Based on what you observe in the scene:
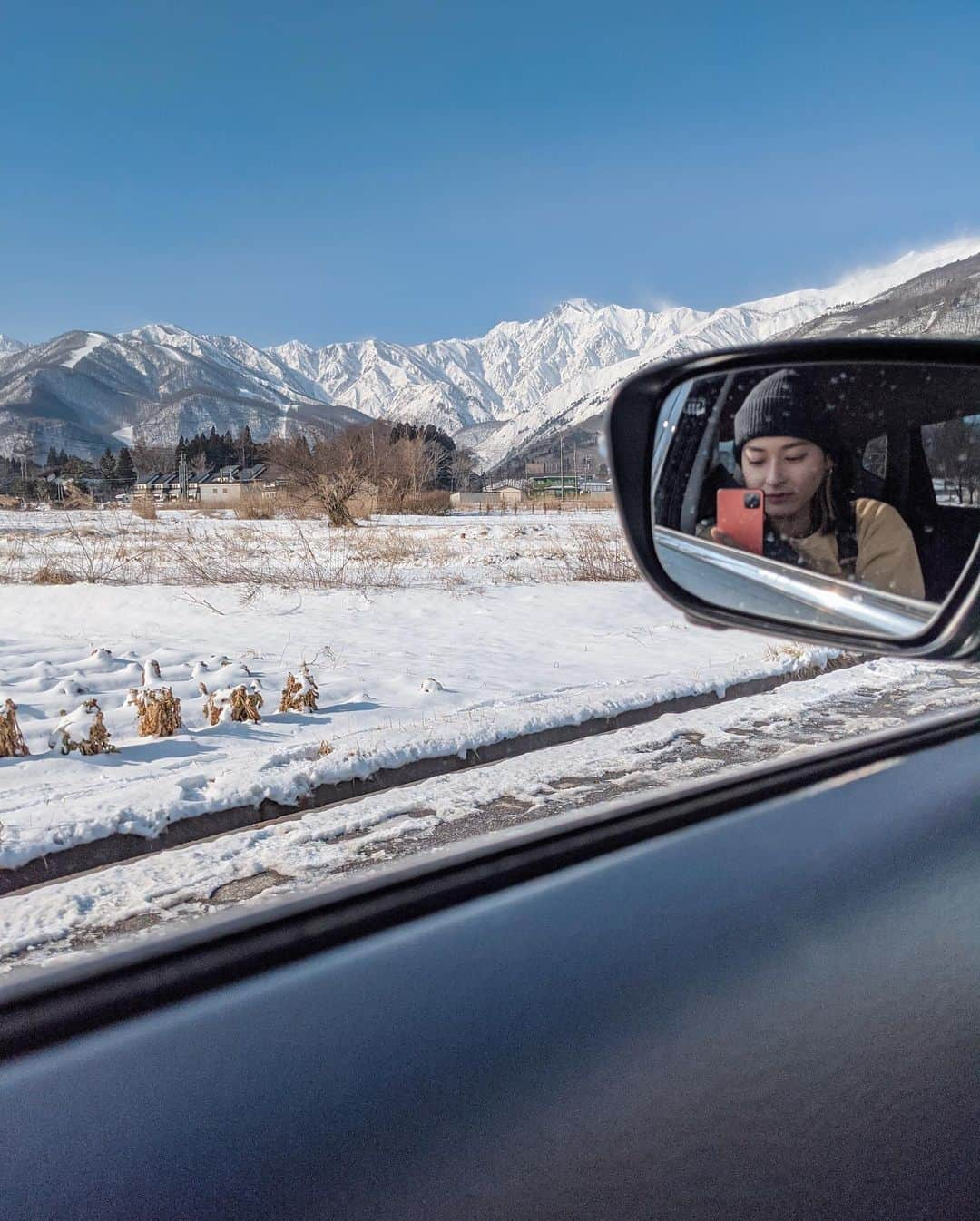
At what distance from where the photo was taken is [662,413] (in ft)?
7.45

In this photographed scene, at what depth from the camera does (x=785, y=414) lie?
5.23 ft

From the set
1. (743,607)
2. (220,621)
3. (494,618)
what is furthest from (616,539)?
(743,607)

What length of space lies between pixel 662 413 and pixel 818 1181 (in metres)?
1.62

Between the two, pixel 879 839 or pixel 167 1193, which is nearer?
pixel 167 1193

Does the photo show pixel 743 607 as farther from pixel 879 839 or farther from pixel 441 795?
pixel 441 795

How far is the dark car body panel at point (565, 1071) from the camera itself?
1.12 m

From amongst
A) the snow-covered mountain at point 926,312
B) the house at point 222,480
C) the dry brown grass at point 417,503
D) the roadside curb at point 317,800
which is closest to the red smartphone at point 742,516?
the snow-covered mountain at point 926,312

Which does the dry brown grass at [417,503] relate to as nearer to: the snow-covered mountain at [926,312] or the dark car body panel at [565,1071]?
the snow-covered mountain at [926,312]

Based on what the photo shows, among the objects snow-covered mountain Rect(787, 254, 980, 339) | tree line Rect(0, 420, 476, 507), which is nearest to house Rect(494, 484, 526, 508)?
tree line Rect(0, 420, 476, 507)

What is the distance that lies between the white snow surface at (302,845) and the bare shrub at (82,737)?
1.07 m

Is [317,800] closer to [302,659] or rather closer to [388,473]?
[302,659]

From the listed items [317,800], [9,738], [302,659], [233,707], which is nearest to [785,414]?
[317,800]

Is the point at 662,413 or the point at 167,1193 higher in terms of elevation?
the point at 662,413

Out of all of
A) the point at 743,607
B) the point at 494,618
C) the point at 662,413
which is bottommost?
the point at 494,618
